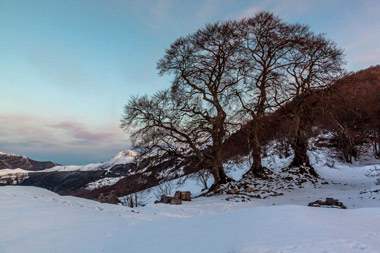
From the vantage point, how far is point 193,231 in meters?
4.57

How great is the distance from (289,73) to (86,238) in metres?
16.1

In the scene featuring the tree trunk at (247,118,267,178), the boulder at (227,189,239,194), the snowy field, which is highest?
the tree trunk at (247,118,267,178)

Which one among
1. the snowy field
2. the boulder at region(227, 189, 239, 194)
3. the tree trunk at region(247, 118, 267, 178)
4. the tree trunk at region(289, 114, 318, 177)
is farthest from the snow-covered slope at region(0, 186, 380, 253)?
the tree trunk at region(289, 114, 318, 177)

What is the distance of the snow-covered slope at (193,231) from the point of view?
3.08 meters

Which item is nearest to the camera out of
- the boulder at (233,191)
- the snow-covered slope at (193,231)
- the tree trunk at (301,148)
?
the snow-covered slope at (193,231)

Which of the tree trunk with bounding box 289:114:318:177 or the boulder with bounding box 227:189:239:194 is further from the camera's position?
the tree trunk with bounding box 289:114:318:177

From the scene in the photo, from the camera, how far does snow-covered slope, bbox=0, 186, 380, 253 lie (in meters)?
3.08

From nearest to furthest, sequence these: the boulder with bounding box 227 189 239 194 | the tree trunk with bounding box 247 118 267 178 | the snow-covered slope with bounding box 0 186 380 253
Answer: the snow-covered slope with bounding box 0 186 380 253
the boulder with bounding box 227 189 239 194
the tree trunk with bounding box 247 118 267 178

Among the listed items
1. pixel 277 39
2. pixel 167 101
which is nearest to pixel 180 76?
pixel 167 101

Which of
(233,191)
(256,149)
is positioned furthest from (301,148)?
(233,191)

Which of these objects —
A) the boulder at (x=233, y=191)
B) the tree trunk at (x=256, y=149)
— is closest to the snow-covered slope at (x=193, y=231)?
the boulder at (x=233, y=191)

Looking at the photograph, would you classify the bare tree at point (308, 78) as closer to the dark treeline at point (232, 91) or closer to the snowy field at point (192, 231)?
the dark treeline at point (232, 91)

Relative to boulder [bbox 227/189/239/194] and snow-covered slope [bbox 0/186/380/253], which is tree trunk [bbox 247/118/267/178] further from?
snow-covered slope [bbox 0/186/380/253]

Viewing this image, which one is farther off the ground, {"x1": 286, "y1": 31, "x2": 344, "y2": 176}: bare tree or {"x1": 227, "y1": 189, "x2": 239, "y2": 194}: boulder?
{"x1": 286, "y1": 31, "x2": 344, "y2": 176}: bare tree
